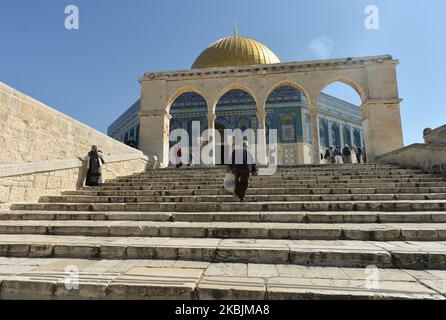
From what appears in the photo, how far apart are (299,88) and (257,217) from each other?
9982 mm

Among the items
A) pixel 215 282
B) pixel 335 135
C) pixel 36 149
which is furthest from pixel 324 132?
pixel 215 282

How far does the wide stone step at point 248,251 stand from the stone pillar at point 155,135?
30.5 ft

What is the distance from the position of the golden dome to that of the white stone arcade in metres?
5.08

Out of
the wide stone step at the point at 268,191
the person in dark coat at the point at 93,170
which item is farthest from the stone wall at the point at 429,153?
the person in dark coat at the point at 93,170

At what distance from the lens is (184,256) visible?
2.82 metres

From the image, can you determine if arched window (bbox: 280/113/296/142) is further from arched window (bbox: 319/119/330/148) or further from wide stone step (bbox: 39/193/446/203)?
wide stone step (bbox: 39/193/446/203)

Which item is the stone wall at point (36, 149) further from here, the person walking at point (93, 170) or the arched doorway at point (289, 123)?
the arched doorway at point (289, 123)

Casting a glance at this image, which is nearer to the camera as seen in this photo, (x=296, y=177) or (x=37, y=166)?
(x=37, y=166)

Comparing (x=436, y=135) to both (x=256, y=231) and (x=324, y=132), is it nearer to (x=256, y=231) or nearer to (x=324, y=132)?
(x=256, y=231)

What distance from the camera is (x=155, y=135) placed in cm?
1266

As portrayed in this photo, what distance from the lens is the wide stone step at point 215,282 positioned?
195 cm

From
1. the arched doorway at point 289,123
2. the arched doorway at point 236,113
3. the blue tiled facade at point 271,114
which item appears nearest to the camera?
the arched doorway at point 289,123
